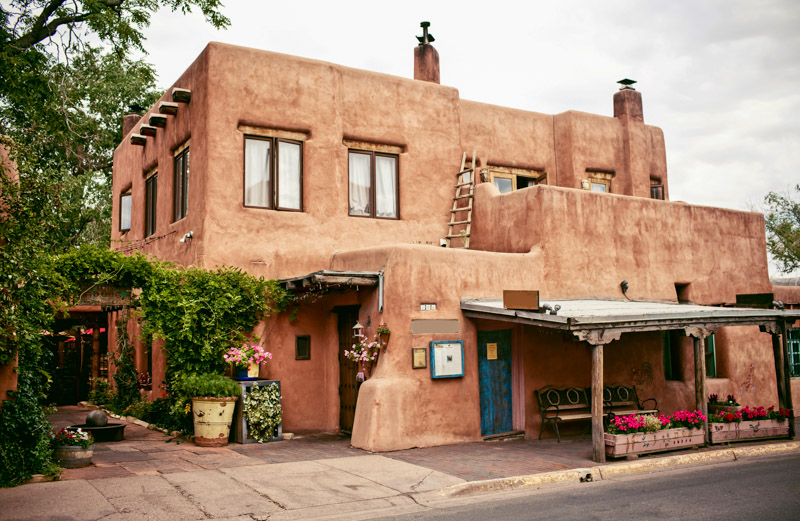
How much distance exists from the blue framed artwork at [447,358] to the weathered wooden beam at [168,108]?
8534mm

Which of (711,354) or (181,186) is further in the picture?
(711,354)

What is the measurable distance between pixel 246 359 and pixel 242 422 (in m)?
1.19

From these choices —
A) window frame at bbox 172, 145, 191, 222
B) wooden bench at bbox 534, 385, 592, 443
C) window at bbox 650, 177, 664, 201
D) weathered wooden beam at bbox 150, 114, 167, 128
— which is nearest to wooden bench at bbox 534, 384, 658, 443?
wooden bench at bbox 534, 385, 592, 443

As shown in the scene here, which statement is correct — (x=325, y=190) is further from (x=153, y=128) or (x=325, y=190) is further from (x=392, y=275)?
(x=153, y=128)

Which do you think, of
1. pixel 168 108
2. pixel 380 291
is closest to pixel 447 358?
pixel 380 291

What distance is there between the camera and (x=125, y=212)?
68.3 feet

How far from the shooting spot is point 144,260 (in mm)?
13188

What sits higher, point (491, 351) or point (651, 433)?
point (491, 351)

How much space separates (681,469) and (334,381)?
22.9 feet

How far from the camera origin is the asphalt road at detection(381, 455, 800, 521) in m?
7.94

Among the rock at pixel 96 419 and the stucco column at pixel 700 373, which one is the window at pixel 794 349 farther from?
the rock at pixel 96 419

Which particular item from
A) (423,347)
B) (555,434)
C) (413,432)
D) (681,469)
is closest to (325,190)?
(423,347)

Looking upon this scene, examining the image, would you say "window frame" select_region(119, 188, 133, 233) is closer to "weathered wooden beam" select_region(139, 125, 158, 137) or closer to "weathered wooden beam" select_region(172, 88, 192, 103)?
"weathered wooden beam" select_region(139, 125, 158, 137)

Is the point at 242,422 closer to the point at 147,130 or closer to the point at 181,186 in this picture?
the point at 181,186
